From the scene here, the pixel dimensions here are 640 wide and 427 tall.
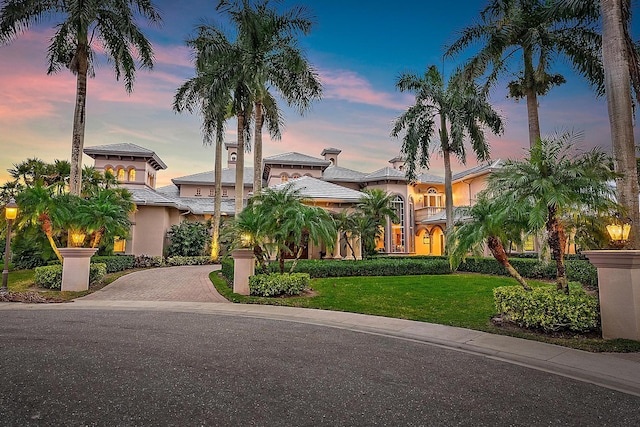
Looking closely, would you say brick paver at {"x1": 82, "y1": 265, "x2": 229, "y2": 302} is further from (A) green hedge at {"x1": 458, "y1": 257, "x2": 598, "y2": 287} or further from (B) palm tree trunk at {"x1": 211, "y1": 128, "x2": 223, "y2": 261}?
(A) green hedge at {"x1": 458, "y1": 257, "x2": 598, "y2": 287}

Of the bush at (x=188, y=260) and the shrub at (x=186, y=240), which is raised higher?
the shrub at (x=186, y=240)

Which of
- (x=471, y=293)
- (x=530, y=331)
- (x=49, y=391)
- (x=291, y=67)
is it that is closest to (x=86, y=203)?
(x=291, y=67)

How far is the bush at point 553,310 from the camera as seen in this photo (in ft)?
26.3

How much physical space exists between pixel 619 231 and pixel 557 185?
1.80m

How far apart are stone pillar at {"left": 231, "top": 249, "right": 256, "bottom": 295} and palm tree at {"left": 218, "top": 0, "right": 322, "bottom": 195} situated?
449 cm

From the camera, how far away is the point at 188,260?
2661 cm

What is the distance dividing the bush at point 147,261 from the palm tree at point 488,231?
21.6m

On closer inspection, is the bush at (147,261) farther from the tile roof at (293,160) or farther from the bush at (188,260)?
the tile roof at (293,160)

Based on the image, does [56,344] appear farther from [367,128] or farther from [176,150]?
[176,150]

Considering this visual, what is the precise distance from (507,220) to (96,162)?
105ft

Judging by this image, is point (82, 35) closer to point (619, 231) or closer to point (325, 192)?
point (325, 192)

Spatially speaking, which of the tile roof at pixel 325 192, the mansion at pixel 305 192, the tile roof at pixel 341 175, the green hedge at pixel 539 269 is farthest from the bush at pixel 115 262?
the green hedge at pixel 539 269

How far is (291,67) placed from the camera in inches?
711

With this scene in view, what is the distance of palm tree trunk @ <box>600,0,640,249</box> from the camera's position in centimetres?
880
